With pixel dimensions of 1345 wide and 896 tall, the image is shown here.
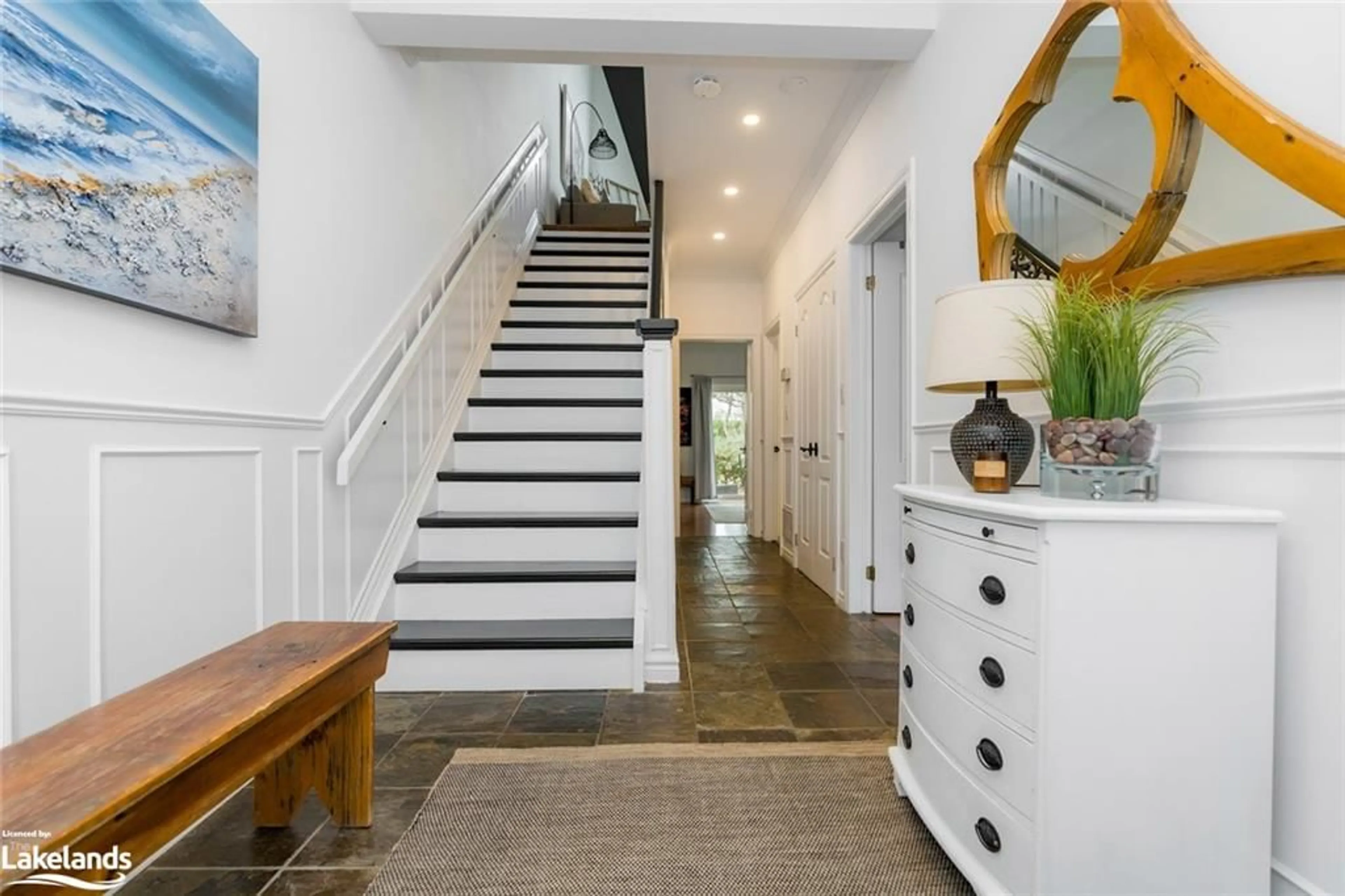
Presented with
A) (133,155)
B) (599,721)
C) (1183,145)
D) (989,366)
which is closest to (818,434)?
(599,721)

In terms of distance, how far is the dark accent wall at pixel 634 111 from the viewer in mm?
4266

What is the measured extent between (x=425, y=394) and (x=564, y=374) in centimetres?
93

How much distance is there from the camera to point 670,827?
1476mm

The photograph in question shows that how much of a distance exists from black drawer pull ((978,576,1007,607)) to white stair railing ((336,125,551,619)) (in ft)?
6.20

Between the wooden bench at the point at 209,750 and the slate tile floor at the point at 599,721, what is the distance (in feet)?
0.27

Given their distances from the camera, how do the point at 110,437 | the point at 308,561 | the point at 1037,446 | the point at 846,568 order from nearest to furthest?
the point at 110,437 < the point at 1037,446 < the point at 308,561 < the point at 846,568

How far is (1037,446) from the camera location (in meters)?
1.84

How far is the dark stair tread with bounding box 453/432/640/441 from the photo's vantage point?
3.14 m

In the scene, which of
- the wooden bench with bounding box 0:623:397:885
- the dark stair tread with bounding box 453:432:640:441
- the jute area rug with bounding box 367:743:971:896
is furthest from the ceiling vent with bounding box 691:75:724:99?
the jute area rug with bounding box 367:743:971:896

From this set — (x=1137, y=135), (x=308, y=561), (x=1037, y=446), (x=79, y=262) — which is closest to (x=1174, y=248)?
(x=1137, y=135)

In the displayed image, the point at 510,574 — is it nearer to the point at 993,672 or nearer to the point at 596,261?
the point at 993,672

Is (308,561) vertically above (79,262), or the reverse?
Answer: (79,262)

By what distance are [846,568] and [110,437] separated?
10.0 feet

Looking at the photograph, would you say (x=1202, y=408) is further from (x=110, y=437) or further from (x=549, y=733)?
(x=110, y=437)
